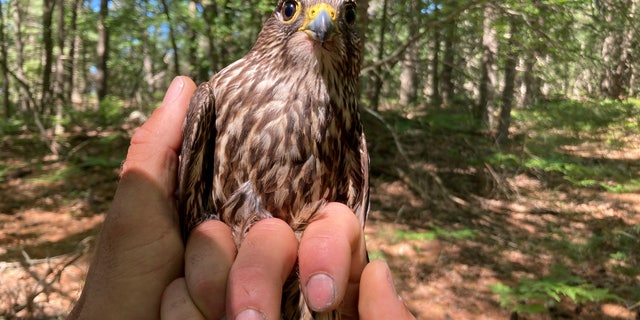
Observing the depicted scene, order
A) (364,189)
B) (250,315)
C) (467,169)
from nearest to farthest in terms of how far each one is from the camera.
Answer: (250,315) < (364,189) < (467,169)

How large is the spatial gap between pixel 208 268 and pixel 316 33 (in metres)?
1.16

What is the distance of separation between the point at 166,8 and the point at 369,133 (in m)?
5.04

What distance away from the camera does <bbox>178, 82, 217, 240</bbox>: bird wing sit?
202 centimetres

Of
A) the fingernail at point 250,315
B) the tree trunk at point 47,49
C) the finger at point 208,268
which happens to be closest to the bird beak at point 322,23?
the finger at point 208,268

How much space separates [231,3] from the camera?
644 centimetres

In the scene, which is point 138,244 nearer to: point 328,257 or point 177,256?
point 177,256

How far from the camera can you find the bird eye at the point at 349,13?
2.19 metres

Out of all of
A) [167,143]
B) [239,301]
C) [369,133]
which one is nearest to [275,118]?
[167,143]

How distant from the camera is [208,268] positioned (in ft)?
5.66

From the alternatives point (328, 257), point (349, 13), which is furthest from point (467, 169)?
point (328, 257)

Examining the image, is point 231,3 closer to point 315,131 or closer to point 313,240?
point 315,131

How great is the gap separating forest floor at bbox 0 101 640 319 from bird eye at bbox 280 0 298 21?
9.47ft

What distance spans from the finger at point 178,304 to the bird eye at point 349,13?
1.47 metres

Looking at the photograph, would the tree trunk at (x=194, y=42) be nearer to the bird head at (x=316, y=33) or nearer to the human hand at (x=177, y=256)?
the bird head at (x=316, y=33)
